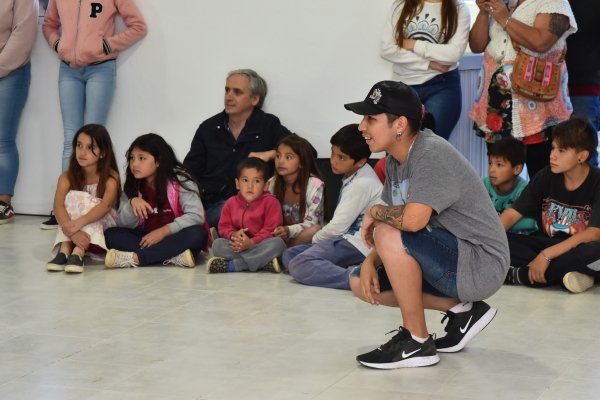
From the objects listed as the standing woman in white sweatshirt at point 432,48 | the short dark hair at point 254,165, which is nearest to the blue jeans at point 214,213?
the short dark hair at point 254,165

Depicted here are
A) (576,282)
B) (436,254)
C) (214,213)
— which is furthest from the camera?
(214,213)

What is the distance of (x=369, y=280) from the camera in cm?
296

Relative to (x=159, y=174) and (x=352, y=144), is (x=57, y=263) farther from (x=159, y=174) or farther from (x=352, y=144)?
(x=352, y=144)

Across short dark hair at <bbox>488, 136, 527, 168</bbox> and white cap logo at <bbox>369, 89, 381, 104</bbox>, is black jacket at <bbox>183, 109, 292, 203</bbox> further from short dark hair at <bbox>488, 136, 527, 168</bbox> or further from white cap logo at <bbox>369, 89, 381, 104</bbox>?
white cap logo at <bbox>369, 89, 381, 104</bbox>

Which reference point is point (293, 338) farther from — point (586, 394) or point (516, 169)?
point (516, 169)

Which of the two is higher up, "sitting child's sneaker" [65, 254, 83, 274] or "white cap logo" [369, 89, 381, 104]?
"white cap logo" [369, 89, 381, 104]

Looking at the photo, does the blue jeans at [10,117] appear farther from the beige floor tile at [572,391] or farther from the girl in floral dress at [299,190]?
the beige floor tile at [572,391]

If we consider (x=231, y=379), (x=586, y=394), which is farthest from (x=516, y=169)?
(x=231, y=379)

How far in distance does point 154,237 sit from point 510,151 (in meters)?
1.92

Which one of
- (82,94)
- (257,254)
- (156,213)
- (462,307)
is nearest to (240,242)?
(257,254)

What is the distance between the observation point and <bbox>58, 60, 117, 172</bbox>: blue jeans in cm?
588

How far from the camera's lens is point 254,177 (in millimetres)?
4539

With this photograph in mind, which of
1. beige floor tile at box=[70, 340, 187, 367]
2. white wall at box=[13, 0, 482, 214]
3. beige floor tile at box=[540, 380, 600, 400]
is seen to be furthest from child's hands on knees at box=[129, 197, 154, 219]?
beige floor tile at box=[540, 380, 600, 400]

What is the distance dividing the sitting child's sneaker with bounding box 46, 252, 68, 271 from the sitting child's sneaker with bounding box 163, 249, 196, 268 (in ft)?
1.74
